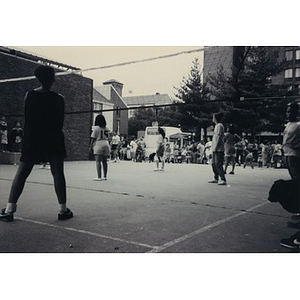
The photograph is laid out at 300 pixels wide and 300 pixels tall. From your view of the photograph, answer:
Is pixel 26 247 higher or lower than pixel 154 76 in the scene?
lower

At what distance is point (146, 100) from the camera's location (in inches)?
111

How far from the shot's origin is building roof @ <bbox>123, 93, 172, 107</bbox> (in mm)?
2779

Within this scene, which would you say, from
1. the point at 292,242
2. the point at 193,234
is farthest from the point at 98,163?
the point at 292,242

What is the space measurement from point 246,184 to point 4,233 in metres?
2.98

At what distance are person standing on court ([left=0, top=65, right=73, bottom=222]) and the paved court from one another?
97mm

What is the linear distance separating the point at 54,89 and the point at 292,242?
6.63 feet

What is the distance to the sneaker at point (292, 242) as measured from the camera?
2176 mm

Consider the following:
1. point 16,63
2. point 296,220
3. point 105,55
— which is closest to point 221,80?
point 105,55

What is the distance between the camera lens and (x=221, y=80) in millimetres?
2738

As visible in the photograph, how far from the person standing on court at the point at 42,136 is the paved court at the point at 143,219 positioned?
3.8 inches

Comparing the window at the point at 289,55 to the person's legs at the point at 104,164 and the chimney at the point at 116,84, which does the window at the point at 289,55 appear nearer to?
the chimney at the point at 116,84

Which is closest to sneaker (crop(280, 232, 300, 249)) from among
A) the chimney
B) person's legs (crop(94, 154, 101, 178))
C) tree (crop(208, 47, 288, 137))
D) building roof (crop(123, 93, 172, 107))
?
tree (crop(208, 47, 288, 137))
